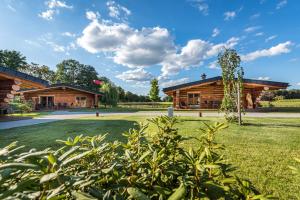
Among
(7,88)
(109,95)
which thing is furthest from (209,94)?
(7,88)

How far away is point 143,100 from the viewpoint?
58.6 meters

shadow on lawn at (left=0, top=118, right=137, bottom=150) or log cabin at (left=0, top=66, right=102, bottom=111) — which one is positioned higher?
log cabin at (left=0, top=66, right=102, bottom=111)

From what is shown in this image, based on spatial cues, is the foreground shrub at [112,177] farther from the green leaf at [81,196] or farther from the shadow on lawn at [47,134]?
the shadow on lawn at [47,134]

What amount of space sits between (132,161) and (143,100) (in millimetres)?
57637

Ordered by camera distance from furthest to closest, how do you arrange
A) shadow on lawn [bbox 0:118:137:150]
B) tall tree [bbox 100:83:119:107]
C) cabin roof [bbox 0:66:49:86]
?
tall tree [bbox 100:83:119:107], cabin roof [bbox 0:66:49:86], shadow on lawn [bbox 0:118:137:150]

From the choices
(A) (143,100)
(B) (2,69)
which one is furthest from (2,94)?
(A) (143,100)

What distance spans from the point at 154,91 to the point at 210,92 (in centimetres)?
3095

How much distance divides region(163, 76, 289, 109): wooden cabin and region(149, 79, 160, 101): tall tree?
27.4 meters

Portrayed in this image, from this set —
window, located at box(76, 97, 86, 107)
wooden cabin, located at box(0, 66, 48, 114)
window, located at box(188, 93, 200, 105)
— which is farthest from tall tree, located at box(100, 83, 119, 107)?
wooden cabin, located at box(0, 66, 48, 114)

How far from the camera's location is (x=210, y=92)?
23.2 m

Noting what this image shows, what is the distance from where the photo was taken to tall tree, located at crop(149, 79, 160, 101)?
52934mm

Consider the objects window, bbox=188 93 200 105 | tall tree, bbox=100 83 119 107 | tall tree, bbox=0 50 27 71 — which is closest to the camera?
window, bbox=188 93 200 105

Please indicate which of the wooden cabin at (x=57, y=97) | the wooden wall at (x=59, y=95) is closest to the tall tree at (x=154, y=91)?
the wooden cabin at (x=57, y=97)

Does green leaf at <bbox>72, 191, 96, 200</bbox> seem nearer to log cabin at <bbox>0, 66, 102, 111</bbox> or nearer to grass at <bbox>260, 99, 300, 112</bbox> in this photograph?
grass at <bbox>260, 99, 300, 112</bbox>
